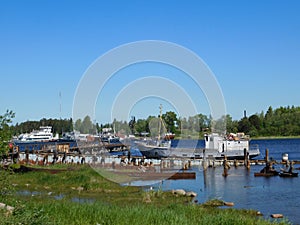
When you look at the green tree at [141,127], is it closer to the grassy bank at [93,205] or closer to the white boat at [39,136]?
the grassy bank at [93,205]

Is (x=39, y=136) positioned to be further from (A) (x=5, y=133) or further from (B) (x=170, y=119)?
(A) (x=5, y=133)

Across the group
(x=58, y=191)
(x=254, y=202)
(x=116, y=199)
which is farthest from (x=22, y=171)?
(x=254, y=202)

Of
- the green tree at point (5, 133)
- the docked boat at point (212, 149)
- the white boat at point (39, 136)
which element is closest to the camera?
the green tree at point (5, 133)

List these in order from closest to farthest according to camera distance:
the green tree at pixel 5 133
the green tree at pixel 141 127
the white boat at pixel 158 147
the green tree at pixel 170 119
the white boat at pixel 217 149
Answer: the green tree at pixel 5 133, the white boat at pixel 217 149, the white boat at pixel 158 147, the green tree at pixel 170 119, the green tree at pixel 141 127

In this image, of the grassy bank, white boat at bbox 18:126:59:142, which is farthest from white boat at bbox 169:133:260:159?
white boat at bbox 18:126:59:142

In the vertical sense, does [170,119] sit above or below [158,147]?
above

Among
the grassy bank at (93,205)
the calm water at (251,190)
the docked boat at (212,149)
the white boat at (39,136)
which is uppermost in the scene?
the white boat at (39,136)

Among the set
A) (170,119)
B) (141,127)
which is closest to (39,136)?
(141,127)

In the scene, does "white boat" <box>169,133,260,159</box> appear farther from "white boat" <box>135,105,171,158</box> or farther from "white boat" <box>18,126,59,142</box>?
"white boat" <box>18,126,59,142</box>

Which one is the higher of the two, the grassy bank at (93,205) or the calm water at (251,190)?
the grassy bank at (93,205)

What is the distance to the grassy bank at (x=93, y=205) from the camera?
53.9ft

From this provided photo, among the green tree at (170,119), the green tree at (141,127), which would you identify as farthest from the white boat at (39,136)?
the green tree at (170,119)

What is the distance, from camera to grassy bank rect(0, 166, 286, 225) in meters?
16.4

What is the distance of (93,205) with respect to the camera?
66.4 ft
